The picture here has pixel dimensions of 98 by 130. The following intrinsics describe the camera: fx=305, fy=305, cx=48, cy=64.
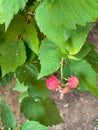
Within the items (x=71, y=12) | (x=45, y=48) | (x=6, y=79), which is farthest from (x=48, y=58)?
(x=6, y=79)

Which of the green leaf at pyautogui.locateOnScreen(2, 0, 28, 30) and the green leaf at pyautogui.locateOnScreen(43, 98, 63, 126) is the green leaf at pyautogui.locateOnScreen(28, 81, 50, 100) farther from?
the green leaf at pyautogui.locateOnScreen(2, 0, 28, 30)

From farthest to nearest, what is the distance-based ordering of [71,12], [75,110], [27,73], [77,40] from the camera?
[75,110] < [27,73] < [77,40] < [71,12]

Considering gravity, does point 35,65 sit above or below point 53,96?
above

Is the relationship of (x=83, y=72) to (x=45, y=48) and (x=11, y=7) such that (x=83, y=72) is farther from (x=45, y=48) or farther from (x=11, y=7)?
(x=11, y=7)

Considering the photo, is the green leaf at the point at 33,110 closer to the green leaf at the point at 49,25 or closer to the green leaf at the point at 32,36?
the green leaf at the point at 32,36

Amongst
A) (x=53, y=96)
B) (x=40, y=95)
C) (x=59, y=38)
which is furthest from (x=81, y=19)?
(x=53, y=96)

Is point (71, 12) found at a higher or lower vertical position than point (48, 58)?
higher

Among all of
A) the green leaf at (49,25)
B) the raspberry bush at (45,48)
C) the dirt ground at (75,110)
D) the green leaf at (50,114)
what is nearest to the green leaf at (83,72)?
the raspberry bush at (45,48)

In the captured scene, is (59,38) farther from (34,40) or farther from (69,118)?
A: (69,118)
